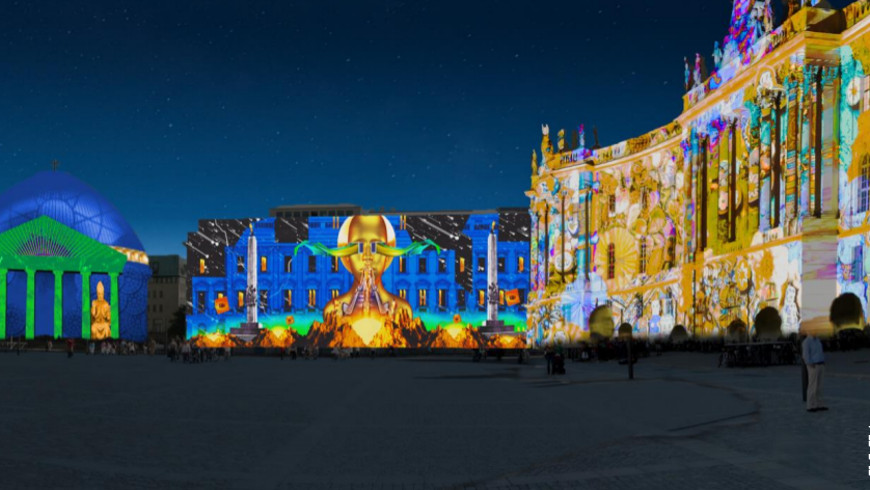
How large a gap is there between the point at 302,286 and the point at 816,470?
248 ft

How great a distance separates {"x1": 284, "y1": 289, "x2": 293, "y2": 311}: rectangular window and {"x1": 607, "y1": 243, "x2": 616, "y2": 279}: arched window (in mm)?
31521

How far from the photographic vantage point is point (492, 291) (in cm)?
8106

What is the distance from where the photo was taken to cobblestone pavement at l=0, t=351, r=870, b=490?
946cm

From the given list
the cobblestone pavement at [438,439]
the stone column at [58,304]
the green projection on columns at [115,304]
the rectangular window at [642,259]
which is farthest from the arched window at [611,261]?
the stone column at [58,304]

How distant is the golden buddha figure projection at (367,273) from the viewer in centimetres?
8081

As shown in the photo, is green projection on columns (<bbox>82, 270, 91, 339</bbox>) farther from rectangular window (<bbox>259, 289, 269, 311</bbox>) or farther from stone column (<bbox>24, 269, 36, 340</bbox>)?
rectangular window (<bbox>259, 289, 269, 311</bbox>)

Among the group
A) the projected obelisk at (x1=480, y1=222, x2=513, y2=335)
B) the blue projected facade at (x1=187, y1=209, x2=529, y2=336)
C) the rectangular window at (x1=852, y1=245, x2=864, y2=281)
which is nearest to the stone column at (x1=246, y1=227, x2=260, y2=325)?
the blue projected facade at (x1=187, y1=209, x2=529, y2=336)

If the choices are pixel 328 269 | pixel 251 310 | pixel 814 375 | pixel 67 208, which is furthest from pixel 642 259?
pixel 67 208

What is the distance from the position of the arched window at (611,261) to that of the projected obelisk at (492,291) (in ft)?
50.5

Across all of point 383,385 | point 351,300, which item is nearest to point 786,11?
point 383,385

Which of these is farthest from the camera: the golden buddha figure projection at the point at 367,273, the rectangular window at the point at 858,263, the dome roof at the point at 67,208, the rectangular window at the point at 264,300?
the dome roof at the point at 67,208

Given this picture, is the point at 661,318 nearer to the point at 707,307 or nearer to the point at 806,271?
the point at 707,307

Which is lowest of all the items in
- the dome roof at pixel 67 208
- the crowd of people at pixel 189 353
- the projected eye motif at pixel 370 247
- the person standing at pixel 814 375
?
the crowd of people at pixel 189 353

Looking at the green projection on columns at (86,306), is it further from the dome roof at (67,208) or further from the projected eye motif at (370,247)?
the projected eye motif at (370,247)
